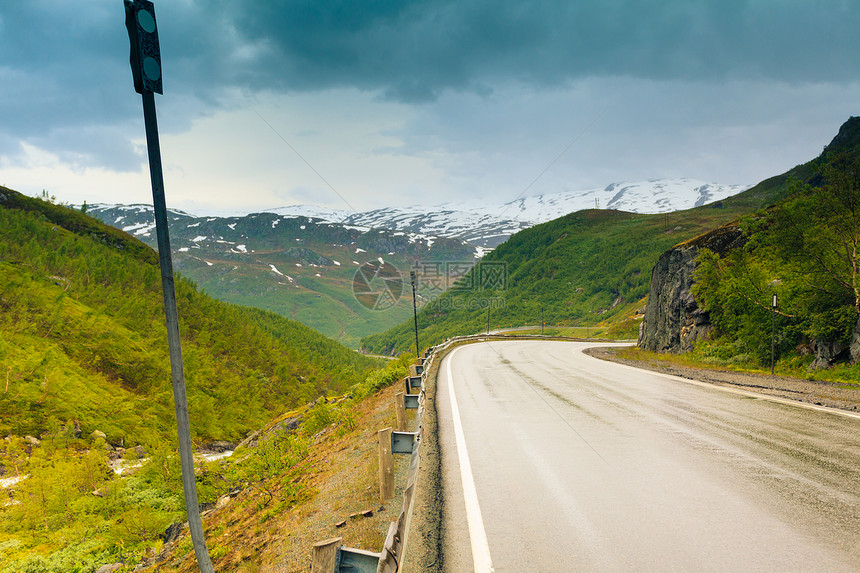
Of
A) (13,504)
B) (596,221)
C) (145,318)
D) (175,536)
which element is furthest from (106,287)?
(596,221)

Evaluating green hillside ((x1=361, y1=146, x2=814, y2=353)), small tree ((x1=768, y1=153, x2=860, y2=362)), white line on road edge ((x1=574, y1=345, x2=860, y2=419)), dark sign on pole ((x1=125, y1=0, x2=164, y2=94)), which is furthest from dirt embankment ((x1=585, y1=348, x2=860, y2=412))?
green hillside ((x1=361, y1=146, x2=814, y2=353))

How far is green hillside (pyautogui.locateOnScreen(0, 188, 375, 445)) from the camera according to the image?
21580mm

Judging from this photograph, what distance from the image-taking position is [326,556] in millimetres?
2895

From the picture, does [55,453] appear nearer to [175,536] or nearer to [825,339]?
[175,536]

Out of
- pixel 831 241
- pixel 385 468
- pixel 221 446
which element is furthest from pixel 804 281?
pixel 221 446

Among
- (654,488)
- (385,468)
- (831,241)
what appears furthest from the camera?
(831,241)

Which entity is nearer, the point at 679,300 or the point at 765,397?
the point at 765,397

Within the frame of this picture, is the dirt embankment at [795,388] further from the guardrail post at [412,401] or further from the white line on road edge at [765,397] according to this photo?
the guardrail post at [412,401]

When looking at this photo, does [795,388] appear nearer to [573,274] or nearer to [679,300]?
[679,300]

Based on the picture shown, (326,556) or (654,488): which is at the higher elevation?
(326,556)

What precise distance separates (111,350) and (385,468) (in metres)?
32.8

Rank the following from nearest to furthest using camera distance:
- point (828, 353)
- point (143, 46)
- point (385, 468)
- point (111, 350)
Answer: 1. point (143, 46)
2. point (385, 468)
3. point (828, 353)
4. point (111, 350)

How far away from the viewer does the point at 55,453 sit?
55.6 feet

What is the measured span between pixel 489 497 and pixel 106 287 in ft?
165
